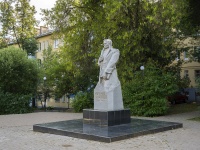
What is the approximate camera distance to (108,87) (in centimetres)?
1275

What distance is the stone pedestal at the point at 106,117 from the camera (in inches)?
480

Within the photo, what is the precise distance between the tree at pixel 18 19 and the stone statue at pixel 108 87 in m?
24.4

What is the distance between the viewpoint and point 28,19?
35.6 m

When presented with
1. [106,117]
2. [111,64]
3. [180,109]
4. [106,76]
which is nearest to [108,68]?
[111,64]

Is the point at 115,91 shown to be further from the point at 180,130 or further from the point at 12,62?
the point at 12,62

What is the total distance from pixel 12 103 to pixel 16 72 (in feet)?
8.82

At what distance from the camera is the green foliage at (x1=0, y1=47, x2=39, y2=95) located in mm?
25266

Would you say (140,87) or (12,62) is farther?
(12,62)

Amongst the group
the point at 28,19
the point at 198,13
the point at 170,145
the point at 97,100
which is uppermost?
the point at 28,19

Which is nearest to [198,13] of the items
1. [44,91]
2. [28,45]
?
[44,91]

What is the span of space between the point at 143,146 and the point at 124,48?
1197 cm

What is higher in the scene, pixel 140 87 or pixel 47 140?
pixel 140 87

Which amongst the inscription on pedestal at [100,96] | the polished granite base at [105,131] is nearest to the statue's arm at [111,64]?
the inscription on pedestal at [100,96]

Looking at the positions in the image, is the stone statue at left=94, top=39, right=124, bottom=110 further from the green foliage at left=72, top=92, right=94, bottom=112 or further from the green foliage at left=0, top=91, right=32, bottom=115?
the green foliage at left=0, top=91, right=32, bottom=115
